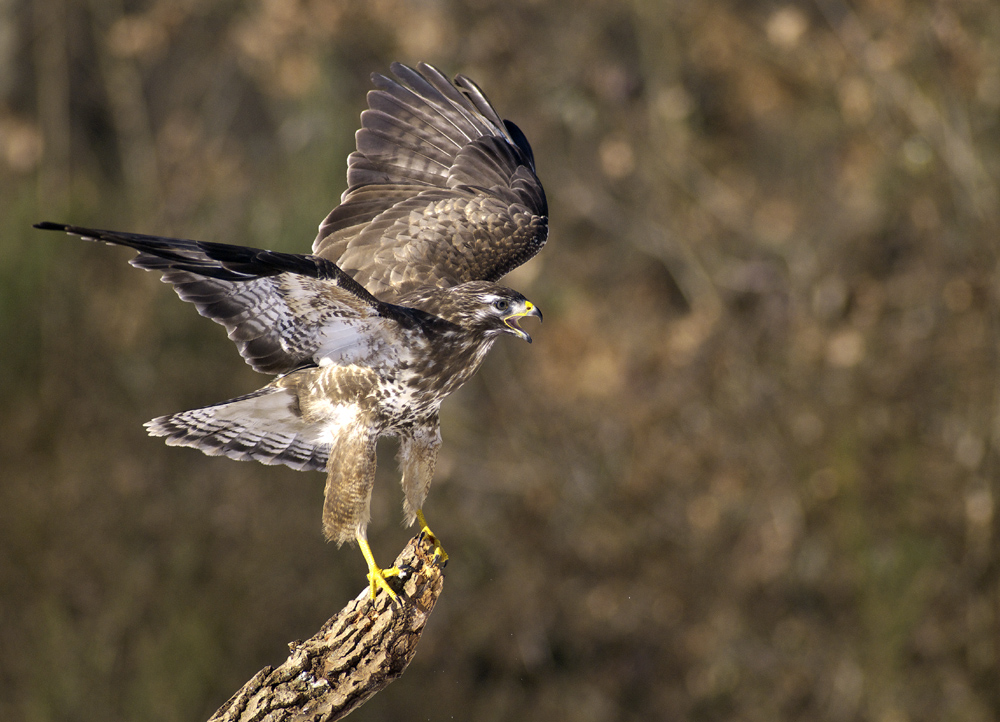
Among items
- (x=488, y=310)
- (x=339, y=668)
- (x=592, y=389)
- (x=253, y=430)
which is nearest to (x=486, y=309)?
(x=488, y=310)

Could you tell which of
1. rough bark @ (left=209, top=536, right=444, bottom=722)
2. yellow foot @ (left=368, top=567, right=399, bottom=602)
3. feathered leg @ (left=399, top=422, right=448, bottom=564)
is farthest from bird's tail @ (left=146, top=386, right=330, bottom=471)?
rough bark @ (left=209, top=536, right=444, bottom=722)

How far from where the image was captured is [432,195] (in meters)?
5.85

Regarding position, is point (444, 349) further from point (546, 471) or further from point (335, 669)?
point (546, 471)

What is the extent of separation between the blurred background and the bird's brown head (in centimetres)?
484

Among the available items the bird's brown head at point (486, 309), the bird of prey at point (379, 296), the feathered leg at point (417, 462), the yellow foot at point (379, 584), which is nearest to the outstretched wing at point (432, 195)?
the bird of prey at point (379, 296)

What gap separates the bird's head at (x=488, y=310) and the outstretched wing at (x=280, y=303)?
11.5 inches

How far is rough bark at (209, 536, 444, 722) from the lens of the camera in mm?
4148

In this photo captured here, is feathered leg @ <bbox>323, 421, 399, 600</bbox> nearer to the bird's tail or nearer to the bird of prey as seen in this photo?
the bird of prey

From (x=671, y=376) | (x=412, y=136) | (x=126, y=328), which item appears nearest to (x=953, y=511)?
(x=671, y=376)

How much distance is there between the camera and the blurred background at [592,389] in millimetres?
8969

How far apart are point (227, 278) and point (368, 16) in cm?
786

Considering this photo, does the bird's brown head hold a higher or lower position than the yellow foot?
higher

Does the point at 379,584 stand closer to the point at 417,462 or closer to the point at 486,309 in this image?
the point at 417,462

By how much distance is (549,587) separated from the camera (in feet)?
36.9
